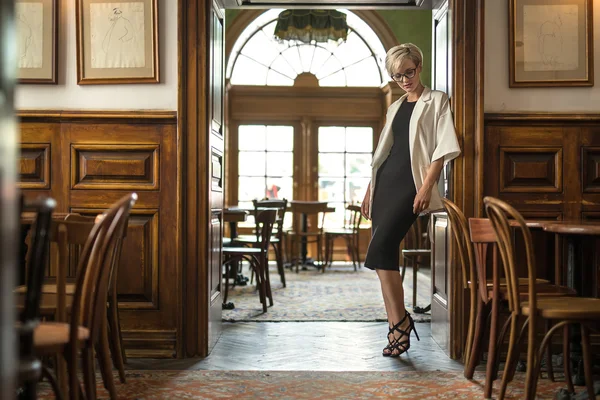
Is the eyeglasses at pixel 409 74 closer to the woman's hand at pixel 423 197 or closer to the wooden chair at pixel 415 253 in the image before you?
the woman's hand at pixel 423 197

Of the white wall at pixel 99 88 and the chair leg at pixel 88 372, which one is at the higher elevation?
the white wall at pixel 99 88

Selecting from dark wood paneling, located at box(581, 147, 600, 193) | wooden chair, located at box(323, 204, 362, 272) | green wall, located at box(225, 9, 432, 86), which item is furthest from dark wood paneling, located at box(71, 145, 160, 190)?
green wall, located at box(225, 9, 432, 86)

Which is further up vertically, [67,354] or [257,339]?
[67,354]

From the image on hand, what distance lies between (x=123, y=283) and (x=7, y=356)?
2.73m

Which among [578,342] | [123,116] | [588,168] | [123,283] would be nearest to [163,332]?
[123,283]

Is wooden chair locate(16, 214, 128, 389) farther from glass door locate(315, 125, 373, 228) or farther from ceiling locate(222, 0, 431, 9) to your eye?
glass door locate(315, 125, 373, 228)

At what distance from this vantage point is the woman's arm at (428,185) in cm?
343

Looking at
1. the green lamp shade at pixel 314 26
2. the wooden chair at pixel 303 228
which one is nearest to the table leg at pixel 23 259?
Answer: the wooden chair at pixel 303 228

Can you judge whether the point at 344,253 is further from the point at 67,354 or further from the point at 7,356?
the point at 7,356

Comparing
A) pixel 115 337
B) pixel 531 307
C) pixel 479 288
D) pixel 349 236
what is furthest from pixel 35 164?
pixel 349 236

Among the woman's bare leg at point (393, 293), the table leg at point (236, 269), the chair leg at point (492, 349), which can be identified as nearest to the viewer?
the chair leg at point (492, 349)

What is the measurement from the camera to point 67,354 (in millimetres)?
1879

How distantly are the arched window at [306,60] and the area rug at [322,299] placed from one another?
2.99m

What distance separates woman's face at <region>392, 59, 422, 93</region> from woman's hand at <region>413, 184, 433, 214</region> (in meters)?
0.54
